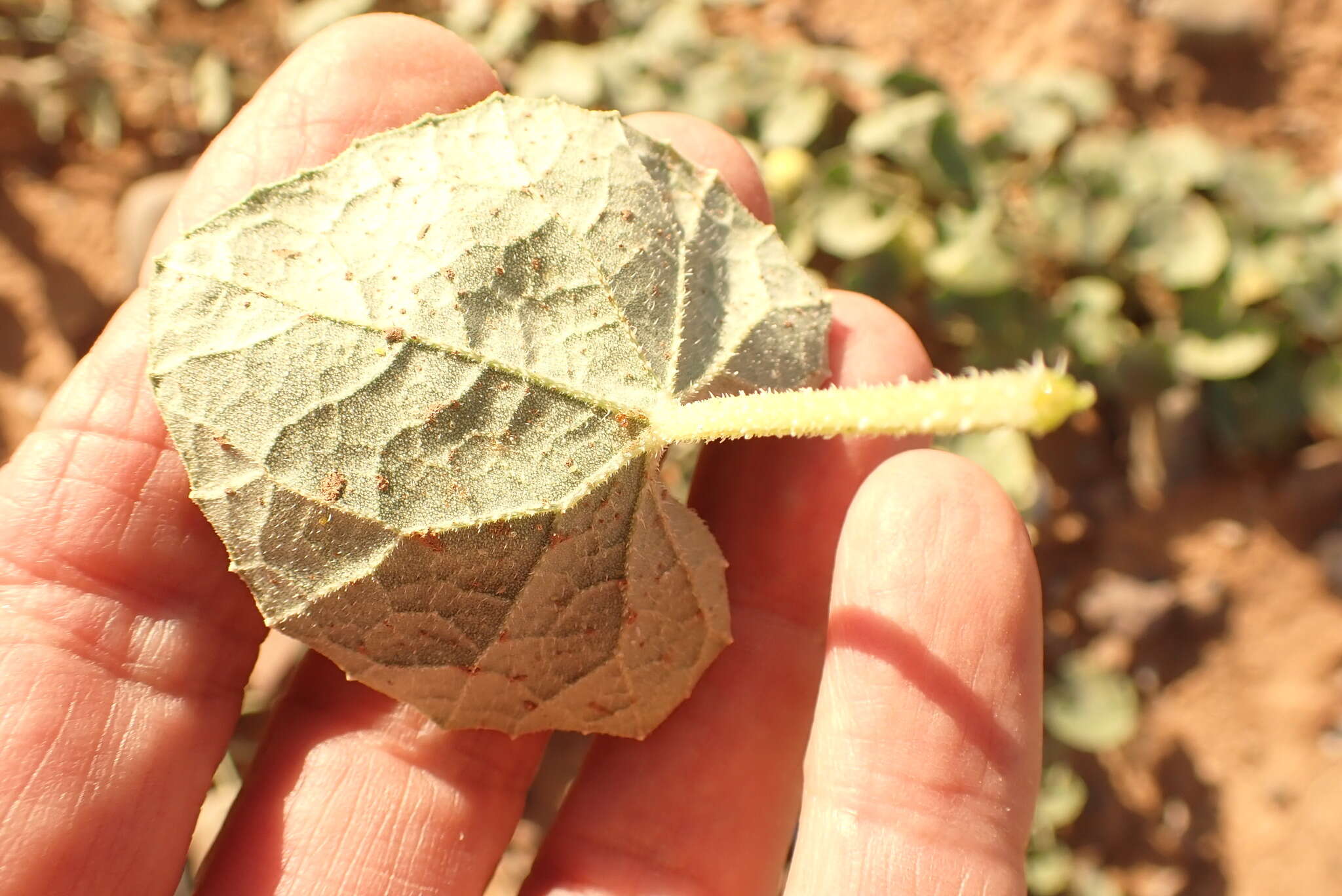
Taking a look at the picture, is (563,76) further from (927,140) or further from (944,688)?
(944,688)

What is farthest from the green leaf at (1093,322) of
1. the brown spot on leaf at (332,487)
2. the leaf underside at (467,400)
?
the brown spot on leaf at (332,487)

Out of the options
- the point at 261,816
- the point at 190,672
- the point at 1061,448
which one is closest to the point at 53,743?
the point at 190,672

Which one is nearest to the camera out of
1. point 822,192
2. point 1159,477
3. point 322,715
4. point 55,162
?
point 322,715

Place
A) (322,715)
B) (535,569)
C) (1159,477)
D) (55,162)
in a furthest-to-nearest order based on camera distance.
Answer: (55,162) < (1159,477) < (322,715) < (535,569)

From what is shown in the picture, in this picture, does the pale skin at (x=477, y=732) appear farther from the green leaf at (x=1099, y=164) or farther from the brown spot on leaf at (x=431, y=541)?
the green leaf at (x=1099, y=164)

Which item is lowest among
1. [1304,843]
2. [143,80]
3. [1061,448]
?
[1304,843]

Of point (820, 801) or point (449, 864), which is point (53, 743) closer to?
point (449, 864)
